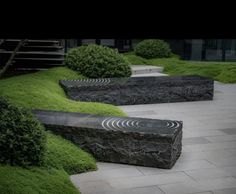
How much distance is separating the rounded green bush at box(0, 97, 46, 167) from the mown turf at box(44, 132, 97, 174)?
15.8 inches

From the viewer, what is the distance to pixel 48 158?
710 centimetres

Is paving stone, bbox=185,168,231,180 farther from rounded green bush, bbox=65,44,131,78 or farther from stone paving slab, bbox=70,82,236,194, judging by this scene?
rounded green bush, bbox=65,44,131,78

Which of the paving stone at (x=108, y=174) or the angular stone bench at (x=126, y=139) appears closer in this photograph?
the paving stone at (x=108, y=174)

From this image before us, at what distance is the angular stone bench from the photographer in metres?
7.85

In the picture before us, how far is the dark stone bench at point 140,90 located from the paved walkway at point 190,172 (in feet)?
10.9

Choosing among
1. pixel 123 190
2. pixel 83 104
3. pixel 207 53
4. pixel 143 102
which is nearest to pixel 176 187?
pixel 123 190

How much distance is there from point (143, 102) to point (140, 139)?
7.20 m

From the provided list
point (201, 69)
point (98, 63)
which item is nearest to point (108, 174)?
point (98, 63)

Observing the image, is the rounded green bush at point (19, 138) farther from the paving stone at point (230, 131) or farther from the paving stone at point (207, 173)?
the paving stone at point (230, 131)

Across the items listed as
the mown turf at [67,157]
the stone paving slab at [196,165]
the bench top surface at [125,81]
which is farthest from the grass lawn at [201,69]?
the mown turf at [67,157]

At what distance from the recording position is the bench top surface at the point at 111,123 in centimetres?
809

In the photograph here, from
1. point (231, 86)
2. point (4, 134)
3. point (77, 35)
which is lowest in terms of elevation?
point (231, 86)

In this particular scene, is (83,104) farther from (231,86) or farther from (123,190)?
(231,86)

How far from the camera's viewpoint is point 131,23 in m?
1.88
